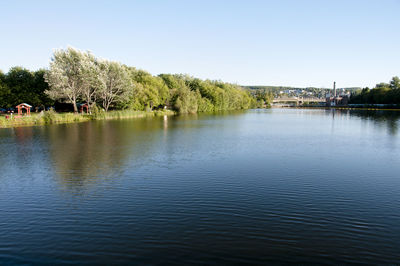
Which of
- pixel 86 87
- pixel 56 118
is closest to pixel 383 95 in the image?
pixel 86 87

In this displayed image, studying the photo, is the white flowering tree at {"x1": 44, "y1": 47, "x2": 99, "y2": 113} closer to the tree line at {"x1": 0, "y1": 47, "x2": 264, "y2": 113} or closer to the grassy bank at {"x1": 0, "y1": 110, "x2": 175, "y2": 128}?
the tree line at {"x1": 0, "y1": 47, "x2": 264, "y2": 113}

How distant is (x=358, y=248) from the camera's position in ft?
27.0

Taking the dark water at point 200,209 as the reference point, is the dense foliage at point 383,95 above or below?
above

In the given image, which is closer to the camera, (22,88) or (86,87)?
(86,87)

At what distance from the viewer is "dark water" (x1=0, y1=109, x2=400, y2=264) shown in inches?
320

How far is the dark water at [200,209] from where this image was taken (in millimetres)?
8117

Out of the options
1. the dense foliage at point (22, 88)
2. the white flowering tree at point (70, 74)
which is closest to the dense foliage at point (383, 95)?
the white flowering tree at point (70, 74)

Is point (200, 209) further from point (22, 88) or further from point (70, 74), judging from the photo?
point (22, 88)

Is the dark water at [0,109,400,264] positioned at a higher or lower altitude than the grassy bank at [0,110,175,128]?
lower

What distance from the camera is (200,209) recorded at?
11211mm

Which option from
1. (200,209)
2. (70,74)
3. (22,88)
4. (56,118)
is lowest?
(200,209)

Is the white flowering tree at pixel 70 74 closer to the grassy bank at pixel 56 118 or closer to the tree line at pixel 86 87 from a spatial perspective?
the tree line at pixel 86 87

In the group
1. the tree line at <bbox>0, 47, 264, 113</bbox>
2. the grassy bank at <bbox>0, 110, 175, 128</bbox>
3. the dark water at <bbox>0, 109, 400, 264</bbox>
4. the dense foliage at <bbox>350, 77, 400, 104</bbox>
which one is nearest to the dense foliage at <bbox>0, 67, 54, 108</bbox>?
the tree line at <bbox>0, 47, 264, 113</bbox>

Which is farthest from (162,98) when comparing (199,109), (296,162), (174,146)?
(296,162)
